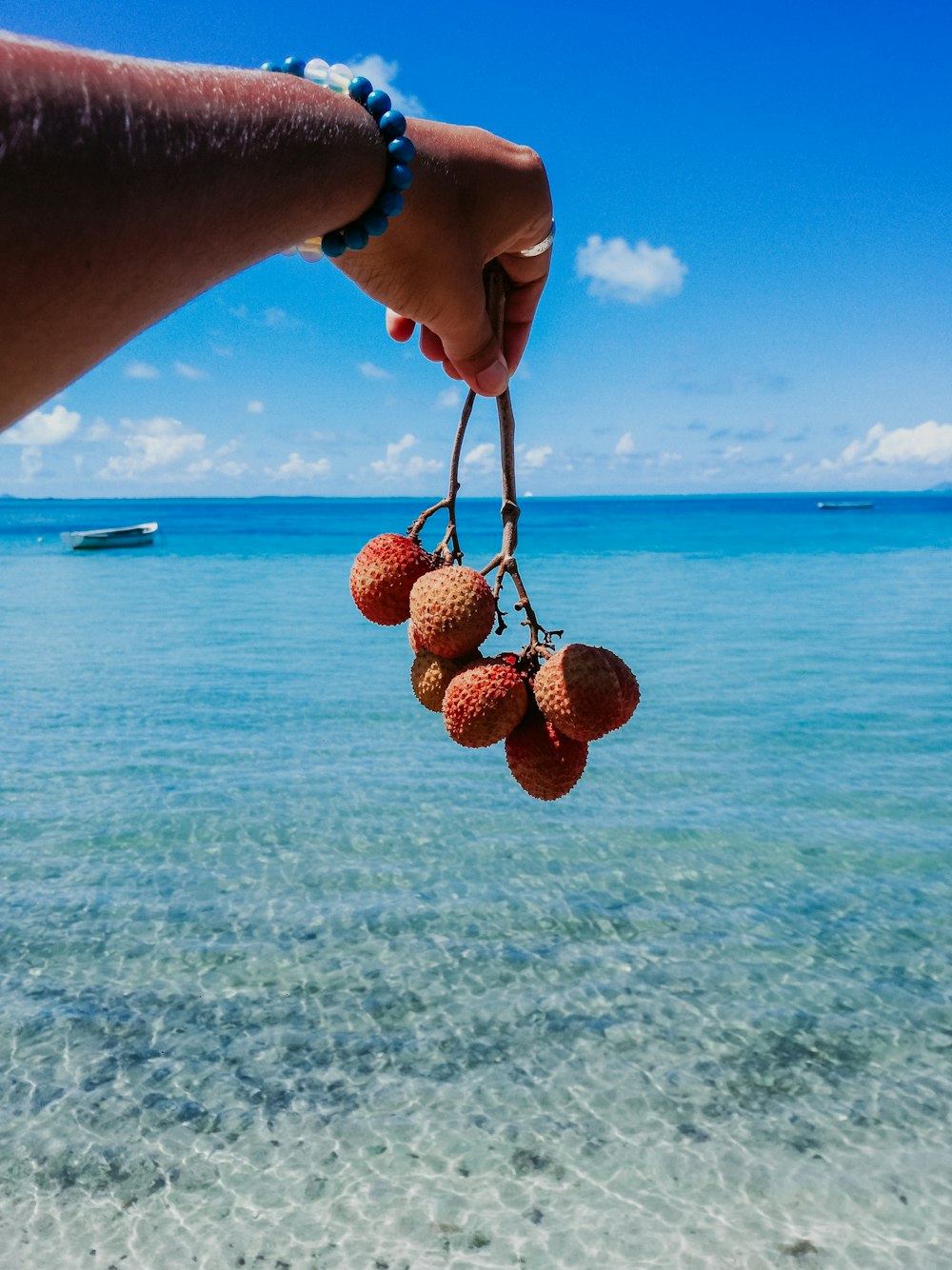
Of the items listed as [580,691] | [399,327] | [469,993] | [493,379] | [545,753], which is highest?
[399,327]

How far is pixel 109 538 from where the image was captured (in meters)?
38.2

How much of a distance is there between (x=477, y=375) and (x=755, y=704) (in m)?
9.70

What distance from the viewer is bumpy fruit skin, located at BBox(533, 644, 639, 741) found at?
115cm

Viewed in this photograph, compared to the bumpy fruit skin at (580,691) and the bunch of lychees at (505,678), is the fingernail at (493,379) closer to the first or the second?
the bunch of lychees at (505,678)

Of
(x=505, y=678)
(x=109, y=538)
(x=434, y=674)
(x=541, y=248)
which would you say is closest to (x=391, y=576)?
(x=434, y=674)

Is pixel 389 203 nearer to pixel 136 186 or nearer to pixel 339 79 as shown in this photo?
pixel 339 79

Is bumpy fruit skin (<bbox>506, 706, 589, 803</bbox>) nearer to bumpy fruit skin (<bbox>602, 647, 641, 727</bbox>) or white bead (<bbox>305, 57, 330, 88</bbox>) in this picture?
bumpy fruit skin (<bbox>602, 647, 641, 727</bbox>)

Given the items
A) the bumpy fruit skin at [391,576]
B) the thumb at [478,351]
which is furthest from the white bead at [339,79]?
the bumpy fruit skin at [391,576]

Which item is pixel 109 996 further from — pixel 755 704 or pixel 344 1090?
pixel 755 704

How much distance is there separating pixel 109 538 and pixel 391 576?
3950 cm

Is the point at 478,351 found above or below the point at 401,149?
below

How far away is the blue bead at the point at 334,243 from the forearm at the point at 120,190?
159mm

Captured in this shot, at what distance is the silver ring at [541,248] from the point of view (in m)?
1.38

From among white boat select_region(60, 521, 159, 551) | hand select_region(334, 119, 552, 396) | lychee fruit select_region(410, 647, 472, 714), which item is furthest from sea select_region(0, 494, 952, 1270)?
white boat select_region(60, 521, 159, 551)
